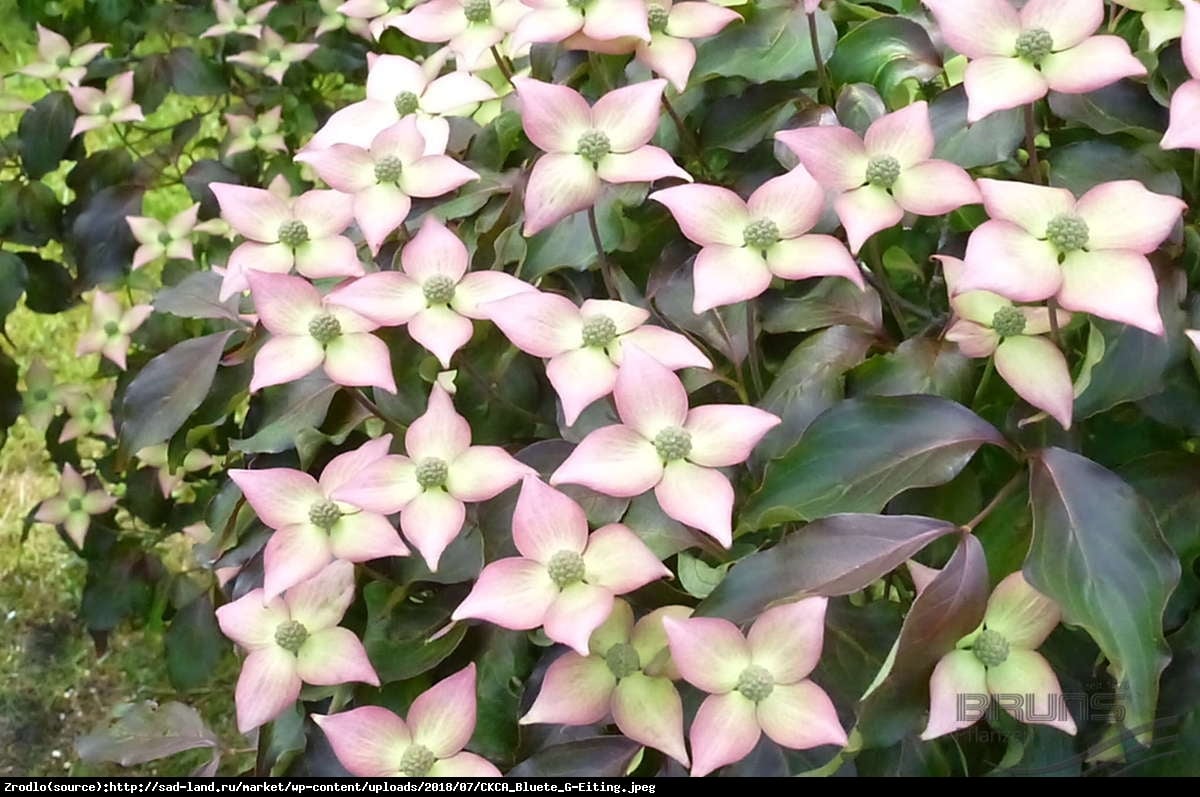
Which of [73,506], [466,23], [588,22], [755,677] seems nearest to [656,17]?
[588,22]

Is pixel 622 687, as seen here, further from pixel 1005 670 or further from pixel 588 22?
pixel 588 22

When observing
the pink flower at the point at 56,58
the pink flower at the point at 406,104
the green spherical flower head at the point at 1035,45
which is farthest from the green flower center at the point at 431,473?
the pink flower at the point at 56,58

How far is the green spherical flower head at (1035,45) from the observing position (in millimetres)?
495

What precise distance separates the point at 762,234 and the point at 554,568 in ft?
0.61

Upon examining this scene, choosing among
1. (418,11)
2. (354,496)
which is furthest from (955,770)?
(418,11)

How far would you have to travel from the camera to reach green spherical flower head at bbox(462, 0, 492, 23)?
647 mm

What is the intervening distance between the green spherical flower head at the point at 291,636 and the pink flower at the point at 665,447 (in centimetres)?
15

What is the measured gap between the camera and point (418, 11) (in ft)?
2.21

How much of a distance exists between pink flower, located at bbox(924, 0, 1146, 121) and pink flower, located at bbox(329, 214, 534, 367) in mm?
242

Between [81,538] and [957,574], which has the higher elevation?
[957,574]

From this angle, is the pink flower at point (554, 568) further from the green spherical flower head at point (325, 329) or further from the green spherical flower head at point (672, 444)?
the green spherical flower head at point (325, 329)

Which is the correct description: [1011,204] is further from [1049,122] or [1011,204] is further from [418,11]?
[418,11]

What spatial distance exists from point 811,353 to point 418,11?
1.13ft

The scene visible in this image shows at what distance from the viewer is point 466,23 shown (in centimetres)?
66
